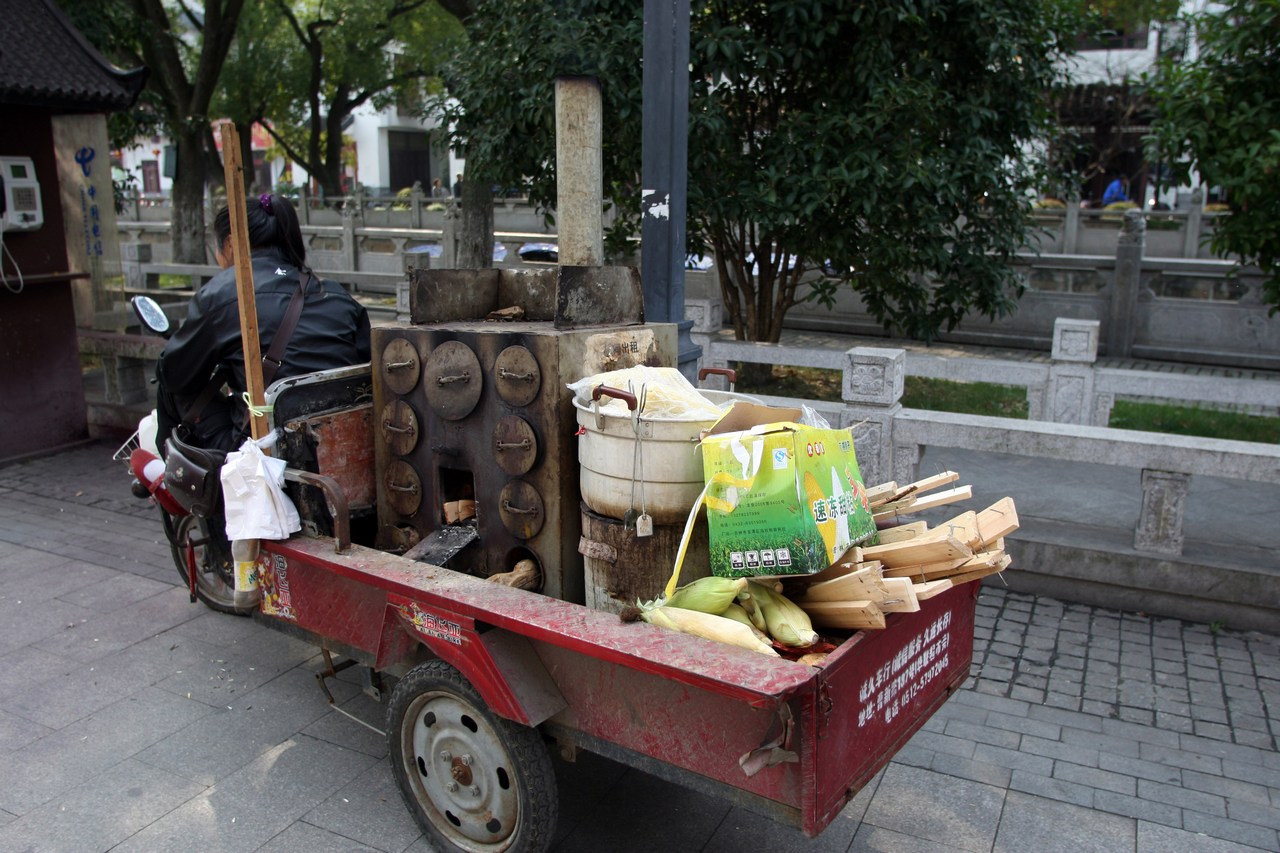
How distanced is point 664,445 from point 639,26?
5.02 m

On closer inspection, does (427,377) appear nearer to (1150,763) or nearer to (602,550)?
(602,550)

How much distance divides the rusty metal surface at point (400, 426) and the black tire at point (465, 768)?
106cm

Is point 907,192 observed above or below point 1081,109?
below

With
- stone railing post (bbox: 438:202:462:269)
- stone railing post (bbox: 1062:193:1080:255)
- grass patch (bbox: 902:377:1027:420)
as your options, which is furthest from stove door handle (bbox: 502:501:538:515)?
stone railing post (bbox: 1062:193:1080:255)

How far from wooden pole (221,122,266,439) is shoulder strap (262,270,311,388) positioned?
0.16 meters

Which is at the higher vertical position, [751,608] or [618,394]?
[618,394]

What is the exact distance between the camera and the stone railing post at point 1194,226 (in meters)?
18.5

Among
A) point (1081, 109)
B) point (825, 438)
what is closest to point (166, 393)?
point (825, 438)

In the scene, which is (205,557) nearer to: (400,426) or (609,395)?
(400,426)

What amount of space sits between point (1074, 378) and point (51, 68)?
809cm

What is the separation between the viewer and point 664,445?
3285mm

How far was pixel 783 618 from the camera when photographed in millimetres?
2951

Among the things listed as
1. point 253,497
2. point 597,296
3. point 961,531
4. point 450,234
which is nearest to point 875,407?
point 597,296

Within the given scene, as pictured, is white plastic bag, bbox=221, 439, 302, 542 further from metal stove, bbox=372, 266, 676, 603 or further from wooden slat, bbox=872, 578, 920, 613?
wooden slat, bbox=872, 578, 920, 613
